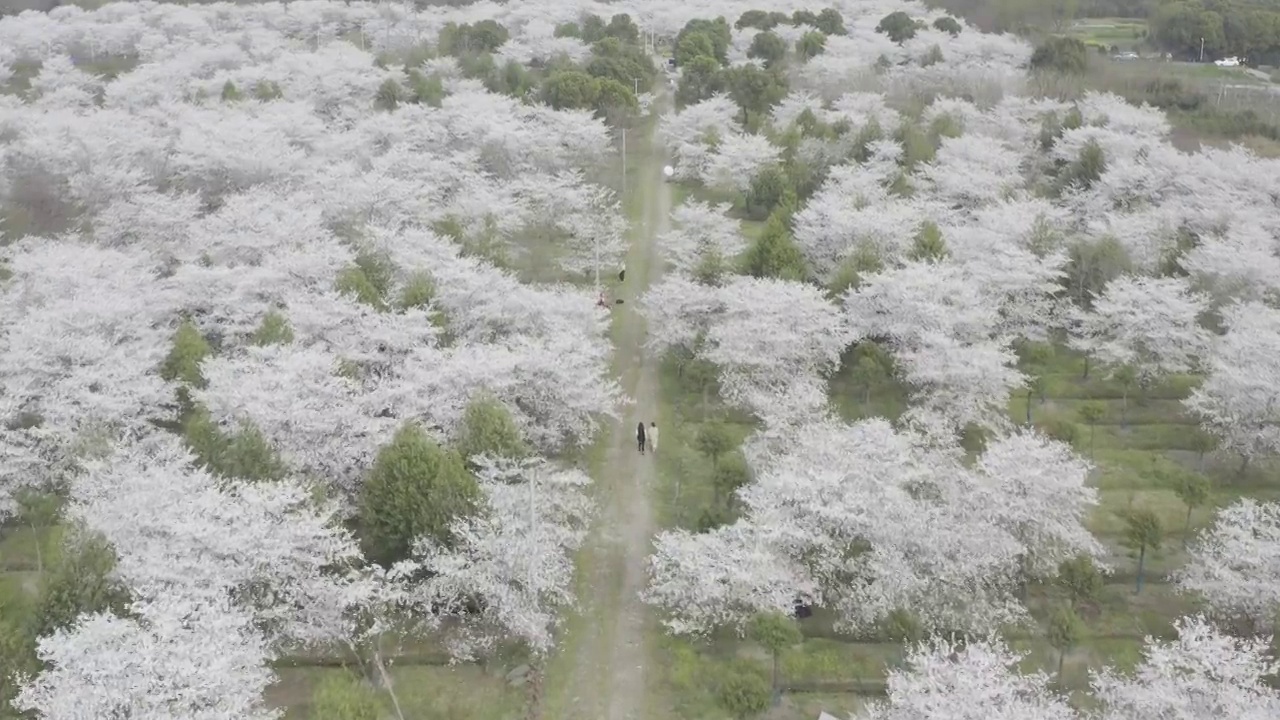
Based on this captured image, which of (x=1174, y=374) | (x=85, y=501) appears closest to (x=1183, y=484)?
(x=1174, y=374)

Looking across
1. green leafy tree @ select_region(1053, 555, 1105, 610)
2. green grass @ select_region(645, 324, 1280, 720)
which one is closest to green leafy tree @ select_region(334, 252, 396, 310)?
green grass @ select_region(645, 324, 1280, 720)

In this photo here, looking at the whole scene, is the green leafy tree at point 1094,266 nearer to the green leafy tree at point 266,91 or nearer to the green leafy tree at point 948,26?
the green leafy tree at point 948,26

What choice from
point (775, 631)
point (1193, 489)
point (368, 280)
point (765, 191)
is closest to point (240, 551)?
point (775, 631)

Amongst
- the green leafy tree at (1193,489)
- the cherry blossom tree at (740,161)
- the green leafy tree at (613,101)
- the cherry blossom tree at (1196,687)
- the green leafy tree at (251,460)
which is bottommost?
the green leafy tree at (1193,489)

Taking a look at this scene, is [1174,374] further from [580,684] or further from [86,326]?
[86,326]

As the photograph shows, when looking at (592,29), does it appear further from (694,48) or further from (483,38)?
(694,48)

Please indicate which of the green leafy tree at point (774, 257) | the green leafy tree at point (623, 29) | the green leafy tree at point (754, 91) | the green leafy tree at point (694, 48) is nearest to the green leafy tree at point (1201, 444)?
the green leafy tree at point (774, 257)
